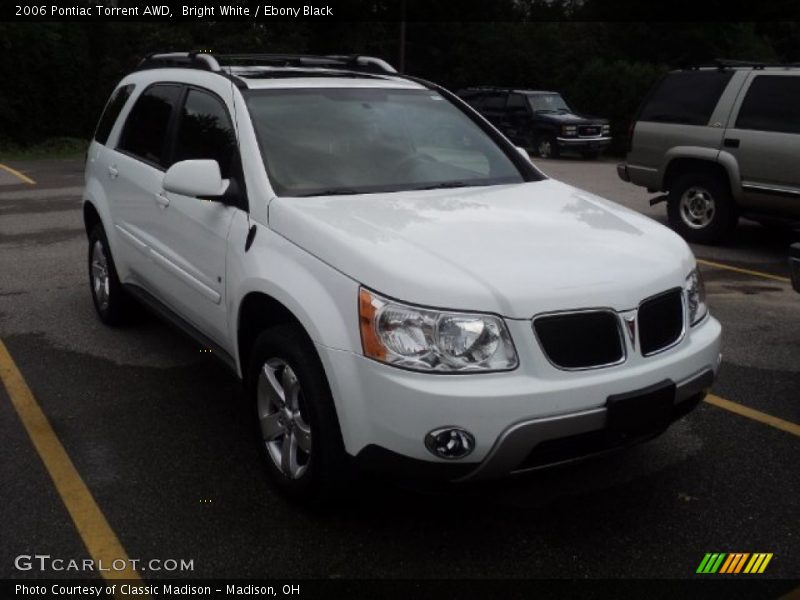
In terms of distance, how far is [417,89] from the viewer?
4.94 m

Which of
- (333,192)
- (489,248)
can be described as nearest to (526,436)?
(489,248)

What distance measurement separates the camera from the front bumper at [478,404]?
297 centimetres

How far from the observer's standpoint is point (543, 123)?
73.6ft

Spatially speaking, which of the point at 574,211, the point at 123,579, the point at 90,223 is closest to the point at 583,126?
the point at 90,223

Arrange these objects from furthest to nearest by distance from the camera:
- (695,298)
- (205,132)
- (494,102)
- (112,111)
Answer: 1. (494,102)
2. (112,111)
3. (205,132)
4. (695,298)

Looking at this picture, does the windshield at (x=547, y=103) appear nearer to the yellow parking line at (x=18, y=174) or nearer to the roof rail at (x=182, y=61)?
the yellow parking line at (x=18, y=174)

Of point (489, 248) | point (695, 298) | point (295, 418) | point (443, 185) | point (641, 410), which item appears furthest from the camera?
point (443, 185)

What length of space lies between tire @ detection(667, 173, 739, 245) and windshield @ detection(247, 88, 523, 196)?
17.8 ft

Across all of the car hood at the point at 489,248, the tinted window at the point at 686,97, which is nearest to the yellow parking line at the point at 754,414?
the car hood at the point at 489,248

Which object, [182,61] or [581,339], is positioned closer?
[581,339]

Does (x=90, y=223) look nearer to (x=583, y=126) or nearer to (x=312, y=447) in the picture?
(x=312, y=447)

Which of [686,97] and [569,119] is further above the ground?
[686,97]

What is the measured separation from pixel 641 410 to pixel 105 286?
423 centimetres
